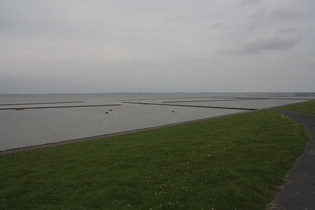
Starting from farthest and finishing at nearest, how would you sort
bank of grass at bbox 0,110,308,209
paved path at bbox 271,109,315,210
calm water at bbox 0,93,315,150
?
calm water at bbox 0,93,315,150
bank of grass at bbox 0,110,308,209
paved path at bbox 271,109,315,210

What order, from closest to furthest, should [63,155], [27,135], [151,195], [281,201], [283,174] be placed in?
[281,201], [151,195], [283,174], [63,155], [27,135]

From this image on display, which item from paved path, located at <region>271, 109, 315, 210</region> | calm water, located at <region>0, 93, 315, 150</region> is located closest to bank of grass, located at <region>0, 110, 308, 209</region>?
paved path, located at <region>271, 109, 315, 210</region>

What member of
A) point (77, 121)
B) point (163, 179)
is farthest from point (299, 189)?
point (77, 121)

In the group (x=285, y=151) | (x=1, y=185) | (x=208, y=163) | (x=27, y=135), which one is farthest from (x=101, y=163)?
(x=27, y=135)

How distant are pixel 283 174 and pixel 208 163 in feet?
10.7

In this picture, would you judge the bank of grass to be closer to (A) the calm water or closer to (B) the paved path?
(B) the paved path

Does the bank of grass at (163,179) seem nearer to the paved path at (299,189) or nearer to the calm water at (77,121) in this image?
the paved path at (299,189)

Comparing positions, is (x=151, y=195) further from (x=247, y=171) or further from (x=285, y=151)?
(x=285, y=151)

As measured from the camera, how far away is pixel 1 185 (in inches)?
432

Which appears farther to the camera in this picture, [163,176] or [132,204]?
[163,176]

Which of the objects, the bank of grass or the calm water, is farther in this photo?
the calm water

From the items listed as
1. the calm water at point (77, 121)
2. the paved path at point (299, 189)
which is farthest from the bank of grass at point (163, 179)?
the calm water at point (77, 121)

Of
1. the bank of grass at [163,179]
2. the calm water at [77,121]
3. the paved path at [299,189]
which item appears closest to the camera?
the paved path at [299,189]

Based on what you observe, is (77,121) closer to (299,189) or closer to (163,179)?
(163,179)
